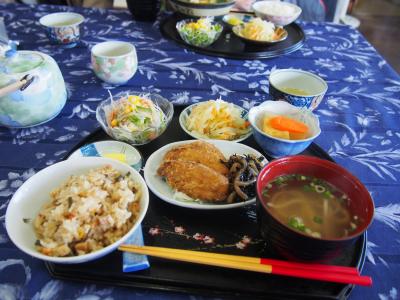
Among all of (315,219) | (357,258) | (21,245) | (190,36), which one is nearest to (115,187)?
(21,245)

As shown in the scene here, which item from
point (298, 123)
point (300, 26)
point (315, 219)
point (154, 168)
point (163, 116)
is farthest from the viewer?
point (300, 26)

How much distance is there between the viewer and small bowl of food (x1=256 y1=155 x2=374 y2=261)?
817 millimetres

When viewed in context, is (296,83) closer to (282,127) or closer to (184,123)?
(282,127)

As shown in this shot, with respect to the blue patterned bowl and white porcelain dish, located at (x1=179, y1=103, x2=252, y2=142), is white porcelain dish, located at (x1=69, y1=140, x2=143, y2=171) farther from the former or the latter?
the blue patterned bowl

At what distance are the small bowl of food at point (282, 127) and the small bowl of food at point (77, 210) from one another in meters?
0.56

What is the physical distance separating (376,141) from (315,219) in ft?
2.64

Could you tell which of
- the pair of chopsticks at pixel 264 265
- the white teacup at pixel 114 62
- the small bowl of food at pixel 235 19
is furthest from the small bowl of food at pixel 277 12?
the pair of chopsticks at pixel 264 265

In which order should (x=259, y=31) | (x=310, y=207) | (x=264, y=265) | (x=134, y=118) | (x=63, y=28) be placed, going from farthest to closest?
(x=259, y=31) < (x=63, y=28) < (x=134, y=118) < (x=310, y=207) < (x=264, y=265)

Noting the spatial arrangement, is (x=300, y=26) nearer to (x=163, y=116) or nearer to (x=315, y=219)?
(x=163, y=116)

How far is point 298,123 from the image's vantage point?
1.35 meters

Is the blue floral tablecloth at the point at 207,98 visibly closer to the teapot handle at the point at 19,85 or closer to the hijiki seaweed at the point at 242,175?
the teapot handle at the point at 19,85

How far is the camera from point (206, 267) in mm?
921

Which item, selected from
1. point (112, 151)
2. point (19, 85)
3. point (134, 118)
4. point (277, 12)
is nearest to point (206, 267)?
point (112, 151)

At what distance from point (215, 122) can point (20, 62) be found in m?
0.92
